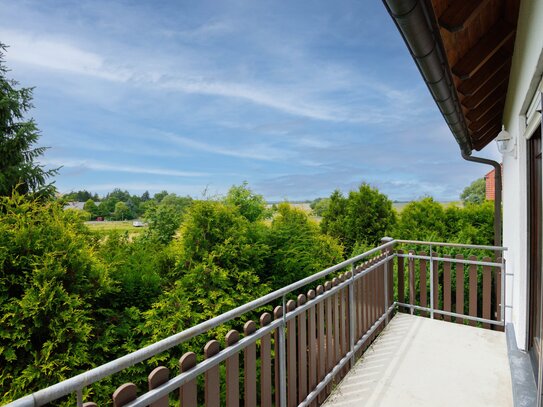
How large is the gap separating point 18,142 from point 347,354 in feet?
37.0

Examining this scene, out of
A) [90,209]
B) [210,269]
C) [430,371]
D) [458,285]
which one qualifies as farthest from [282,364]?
[90,209]

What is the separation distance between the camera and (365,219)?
35.1ft

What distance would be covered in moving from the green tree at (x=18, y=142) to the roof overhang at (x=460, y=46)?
417 inches

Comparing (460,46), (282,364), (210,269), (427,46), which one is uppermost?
(460,46)

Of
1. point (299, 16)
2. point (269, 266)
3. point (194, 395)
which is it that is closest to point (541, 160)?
point (194, 395)

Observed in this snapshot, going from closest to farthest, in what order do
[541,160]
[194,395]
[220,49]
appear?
[194,395], [541,160], [220,49]

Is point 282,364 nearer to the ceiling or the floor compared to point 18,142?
nearer to the floor

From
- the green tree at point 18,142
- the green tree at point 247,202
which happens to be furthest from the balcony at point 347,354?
the green tree at point 18,142

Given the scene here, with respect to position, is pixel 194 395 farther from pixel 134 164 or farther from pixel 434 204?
pixel 134 164

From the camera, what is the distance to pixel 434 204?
9852 mm

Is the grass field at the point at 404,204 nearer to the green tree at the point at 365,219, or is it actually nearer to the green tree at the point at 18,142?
the green tree at the point at 365,219

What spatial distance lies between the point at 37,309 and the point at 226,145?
15.3 meters

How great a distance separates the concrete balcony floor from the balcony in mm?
10

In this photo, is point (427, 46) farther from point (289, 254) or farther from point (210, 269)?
point (289, 254)
